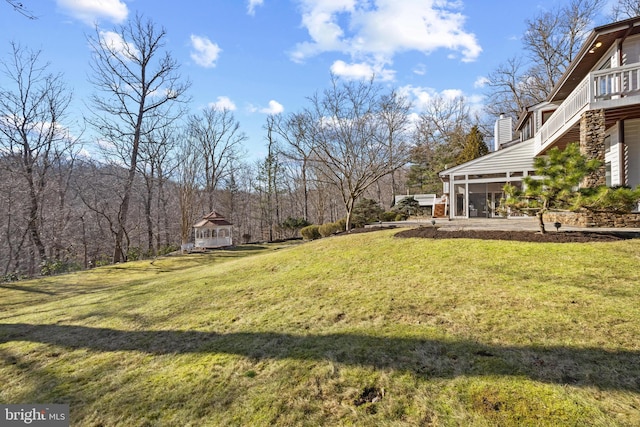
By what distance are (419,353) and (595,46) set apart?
12.0 m

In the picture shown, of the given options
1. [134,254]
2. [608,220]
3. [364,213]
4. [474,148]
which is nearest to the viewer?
[608,220]

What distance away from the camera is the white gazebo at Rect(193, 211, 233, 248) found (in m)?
19.2

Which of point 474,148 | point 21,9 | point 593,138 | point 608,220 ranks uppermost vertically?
point 474,148

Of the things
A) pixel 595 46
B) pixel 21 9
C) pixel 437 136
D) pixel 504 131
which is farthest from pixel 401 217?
pixel 21 9

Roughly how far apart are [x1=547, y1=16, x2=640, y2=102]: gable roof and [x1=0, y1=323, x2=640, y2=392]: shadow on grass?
10.4 metres

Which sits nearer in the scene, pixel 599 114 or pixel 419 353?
pixel 419 353

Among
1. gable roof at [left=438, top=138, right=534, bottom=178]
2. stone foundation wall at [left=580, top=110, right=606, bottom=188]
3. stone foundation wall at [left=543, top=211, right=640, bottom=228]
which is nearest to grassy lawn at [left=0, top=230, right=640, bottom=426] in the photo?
stone foundation wall at [left=543, top=211, right=640, bottom=228]

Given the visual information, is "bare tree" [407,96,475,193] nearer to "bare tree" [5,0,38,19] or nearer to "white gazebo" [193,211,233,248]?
"white gazebo" [193,211,233,248]

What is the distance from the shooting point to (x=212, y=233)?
19.8m

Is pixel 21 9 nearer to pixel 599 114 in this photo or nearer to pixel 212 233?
pixel 599 114

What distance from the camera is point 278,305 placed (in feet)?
14.2

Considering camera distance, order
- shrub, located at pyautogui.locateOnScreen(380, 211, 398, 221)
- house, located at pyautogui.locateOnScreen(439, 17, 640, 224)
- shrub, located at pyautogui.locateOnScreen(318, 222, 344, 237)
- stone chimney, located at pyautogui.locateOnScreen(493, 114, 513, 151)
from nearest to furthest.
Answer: house, located at pyautogui.locateOnScreen(439, 17, 640, 224), shrub, located at pyautogui.locateOnScreen(318, 222, 344, 237), stone chimney, located at pyautogui.locateOnScreen(493, 114, 513, 151), shrub, located at pyautogui.locateOnScreen(380, 211, 398, 221)

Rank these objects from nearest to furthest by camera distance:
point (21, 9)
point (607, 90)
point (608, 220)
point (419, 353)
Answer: point (419, 353), point (21, 9), point (608, 220), point (607, 90)

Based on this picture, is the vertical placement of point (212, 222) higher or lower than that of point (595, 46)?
lower
